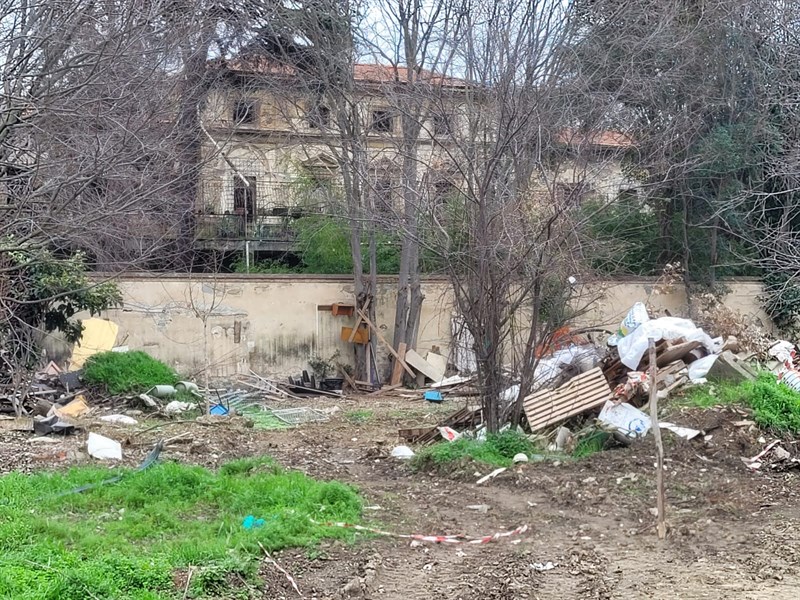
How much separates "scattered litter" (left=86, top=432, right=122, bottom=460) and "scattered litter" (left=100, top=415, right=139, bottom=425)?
256cm

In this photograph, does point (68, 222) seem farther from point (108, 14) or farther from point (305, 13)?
point (305, 13)

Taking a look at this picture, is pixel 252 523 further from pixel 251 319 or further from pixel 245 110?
pixel 245 110

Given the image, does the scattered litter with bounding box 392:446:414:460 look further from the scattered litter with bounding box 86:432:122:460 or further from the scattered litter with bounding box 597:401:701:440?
the scattered litter with bounding box 86:432:122:460

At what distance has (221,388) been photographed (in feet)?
50.4

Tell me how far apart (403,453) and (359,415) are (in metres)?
3.86

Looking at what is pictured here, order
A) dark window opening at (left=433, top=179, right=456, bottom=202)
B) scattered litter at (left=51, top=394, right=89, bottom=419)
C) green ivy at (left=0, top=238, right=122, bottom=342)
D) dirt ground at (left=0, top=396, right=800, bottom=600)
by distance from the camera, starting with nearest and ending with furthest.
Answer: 1. dirt ground at (left=0, top=396, right=800, bottom=600)
2. dark window opening at (left=433, top=179, right=456, bottom=202)
3. scattered litter at (left=51, top=394, right=89, bottom=419)
4. green ivy at (left=0, top=238, right=122, bottom=342)

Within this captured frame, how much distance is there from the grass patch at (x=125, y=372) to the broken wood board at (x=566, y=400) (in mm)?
6931

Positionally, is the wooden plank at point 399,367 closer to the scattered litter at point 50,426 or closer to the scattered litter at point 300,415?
the scattered litter at point 300,415

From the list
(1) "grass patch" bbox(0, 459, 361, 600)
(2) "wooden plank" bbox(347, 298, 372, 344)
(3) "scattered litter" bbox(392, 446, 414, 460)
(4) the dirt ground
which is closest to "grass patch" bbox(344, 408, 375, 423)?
(4) the dirt ground

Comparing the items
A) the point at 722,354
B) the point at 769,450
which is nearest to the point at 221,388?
the point at 722,354

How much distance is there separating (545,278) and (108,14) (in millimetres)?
4962

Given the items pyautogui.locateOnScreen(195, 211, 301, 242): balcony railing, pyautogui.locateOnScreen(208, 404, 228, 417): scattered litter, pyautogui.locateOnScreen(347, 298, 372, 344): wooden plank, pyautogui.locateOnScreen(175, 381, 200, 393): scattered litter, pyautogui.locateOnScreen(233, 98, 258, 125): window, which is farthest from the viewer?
pyautogui.locateOnScreen(195, 211, 301, 242): balcony railing

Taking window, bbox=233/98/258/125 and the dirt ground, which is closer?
the dirt ground

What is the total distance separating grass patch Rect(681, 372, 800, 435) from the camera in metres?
8.70
